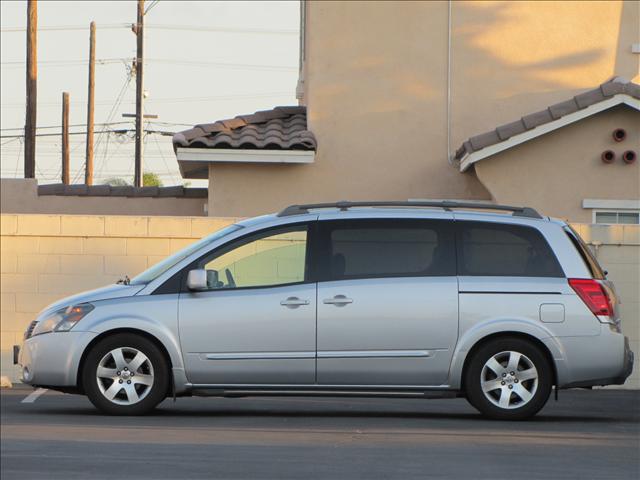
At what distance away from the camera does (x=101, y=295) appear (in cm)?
1220

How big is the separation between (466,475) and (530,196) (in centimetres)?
1180

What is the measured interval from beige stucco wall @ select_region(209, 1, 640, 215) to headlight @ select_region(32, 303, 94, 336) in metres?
9.43

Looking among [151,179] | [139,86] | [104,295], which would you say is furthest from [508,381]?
[151,179]

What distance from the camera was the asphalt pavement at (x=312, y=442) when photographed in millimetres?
9125

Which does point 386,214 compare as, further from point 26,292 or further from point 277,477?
point 26,292

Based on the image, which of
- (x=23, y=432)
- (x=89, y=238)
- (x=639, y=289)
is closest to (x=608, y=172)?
(x=639, y=289)

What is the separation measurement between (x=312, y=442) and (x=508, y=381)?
2.32 metres

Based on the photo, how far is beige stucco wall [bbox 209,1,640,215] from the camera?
21.6m

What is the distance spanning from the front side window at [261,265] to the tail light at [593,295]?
91.1 inches

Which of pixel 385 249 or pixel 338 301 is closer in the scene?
pixel 338 301

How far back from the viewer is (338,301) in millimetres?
12000

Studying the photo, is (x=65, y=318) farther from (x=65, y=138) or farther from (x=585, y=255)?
(x=65, y=138)

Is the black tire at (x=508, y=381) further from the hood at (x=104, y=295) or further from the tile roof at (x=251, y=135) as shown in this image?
the tile roof at (x=251, y=135)

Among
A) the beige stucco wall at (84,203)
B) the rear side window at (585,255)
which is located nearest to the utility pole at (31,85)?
the beige stucco wall at (84,203)
